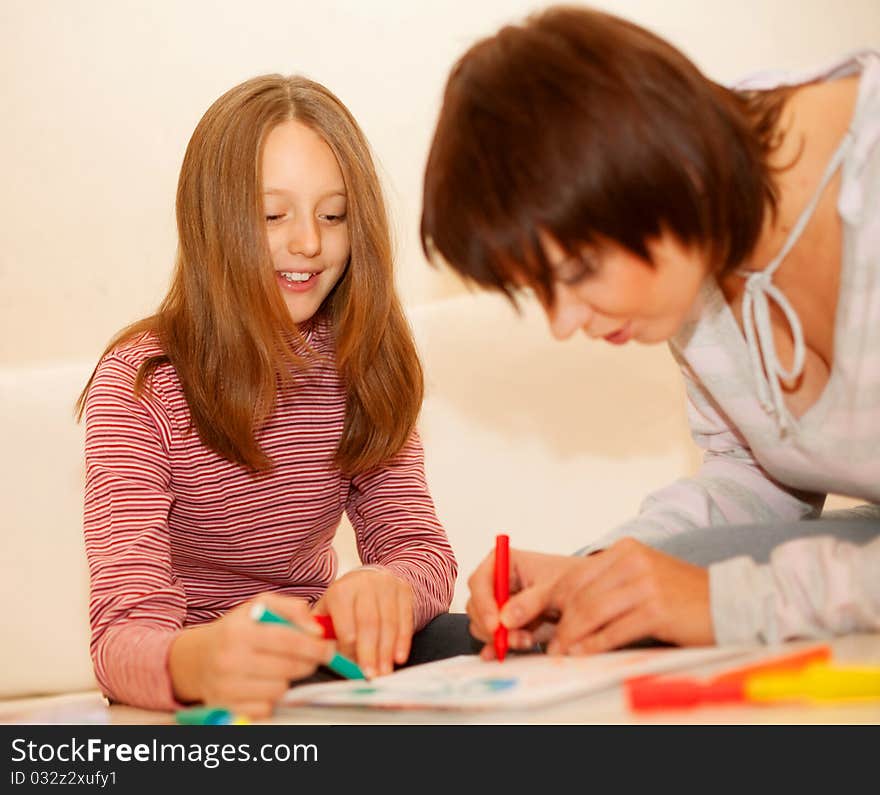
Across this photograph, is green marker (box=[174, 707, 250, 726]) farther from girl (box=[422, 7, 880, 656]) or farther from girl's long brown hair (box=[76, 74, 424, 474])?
girl's long brown hair (box=[76, 74, 424, 474])

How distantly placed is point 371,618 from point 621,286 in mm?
325

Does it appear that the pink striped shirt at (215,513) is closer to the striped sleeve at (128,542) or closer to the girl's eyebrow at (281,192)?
the striped sleeve at (128,542)

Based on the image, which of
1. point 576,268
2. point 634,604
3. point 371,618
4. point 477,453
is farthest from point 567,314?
point 477,453

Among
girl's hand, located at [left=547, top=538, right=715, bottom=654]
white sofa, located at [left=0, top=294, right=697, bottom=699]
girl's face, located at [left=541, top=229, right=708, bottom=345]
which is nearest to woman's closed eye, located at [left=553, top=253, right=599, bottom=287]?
girl's face, located at [left=541, top=229, right=708, bottom=345]

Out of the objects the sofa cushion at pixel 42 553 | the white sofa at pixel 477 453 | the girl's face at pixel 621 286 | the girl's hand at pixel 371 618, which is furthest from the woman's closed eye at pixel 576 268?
the sofa cushion at pixel 42 553

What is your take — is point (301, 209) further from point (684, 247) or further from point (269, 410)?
point (684, 247)

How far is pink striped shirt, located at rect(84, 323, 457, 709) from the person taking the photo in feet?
2.75

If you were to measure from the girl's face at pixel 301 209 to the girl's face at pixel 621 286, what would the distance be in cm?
32

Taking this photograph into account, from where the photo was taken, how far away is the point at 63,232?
1486 mm

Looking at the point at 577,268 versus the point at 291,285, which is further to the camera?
the point at 291,285

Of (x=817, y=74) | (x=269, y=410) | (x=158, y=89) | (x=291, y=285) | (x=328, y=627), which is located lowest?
(x=328, y=627)

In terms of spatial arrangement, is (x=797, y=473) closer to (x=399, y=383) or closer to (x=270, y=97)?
(x=399, y=383)

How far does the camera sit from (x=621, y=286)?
668 millimetres

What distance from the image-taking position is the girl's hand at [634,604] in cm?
66
